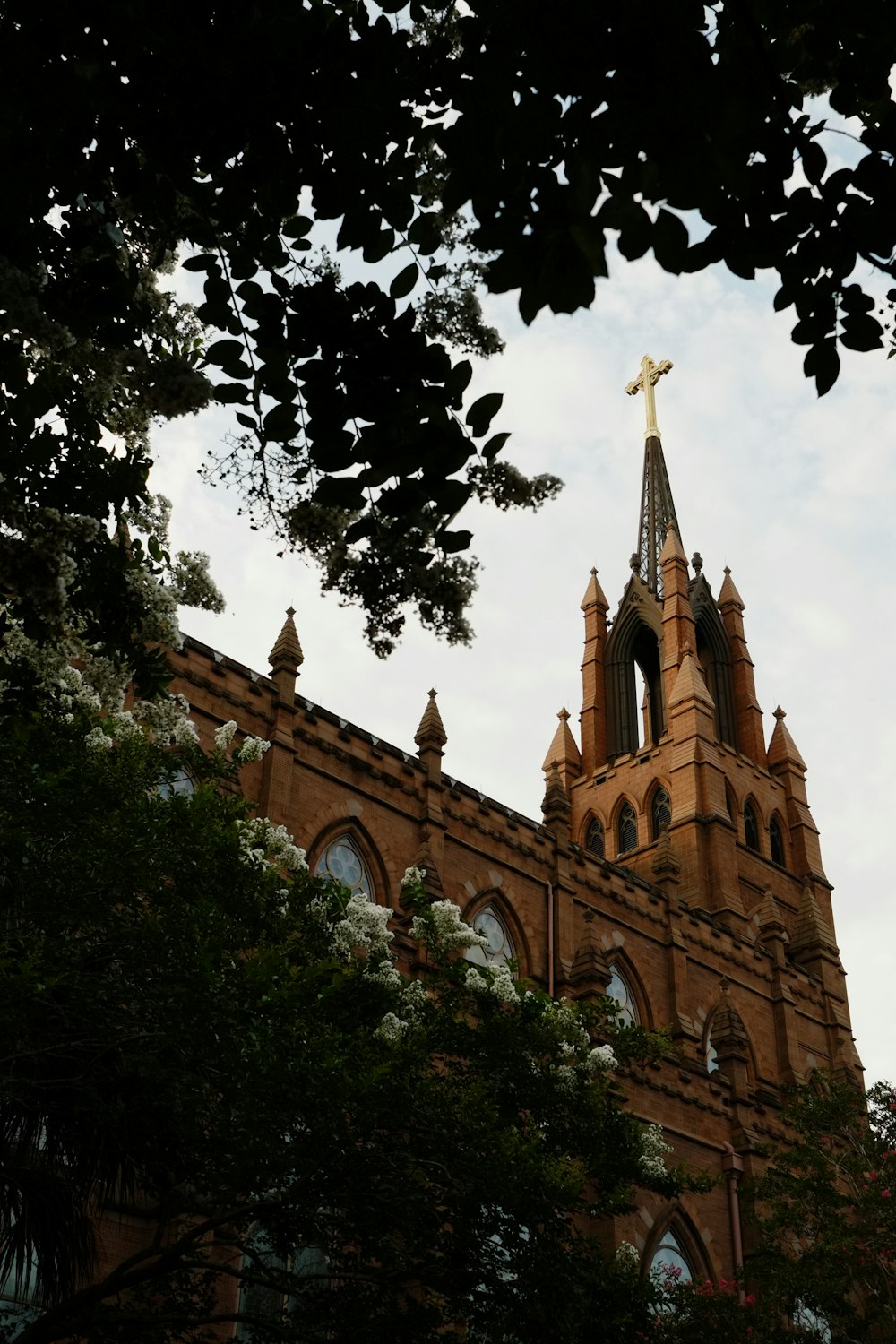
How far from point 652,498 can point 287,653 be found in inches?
1440

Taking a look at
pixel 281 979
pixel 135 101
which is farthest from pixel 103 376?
pixel 281 979

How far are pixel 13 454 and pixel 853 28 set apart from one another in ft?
12.8

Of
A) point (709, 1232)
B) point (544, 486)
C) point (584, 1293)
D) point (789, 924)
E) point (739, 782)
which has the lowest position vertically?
point (584, 1293)

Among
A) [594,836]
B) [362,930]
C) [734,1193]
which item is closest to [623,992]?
[734,1193]

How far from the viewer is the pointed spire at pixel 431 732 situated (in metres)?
31.3

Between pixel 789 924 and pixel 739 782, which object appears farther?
pixel 739 782

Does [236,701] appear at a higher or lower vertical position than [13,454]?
higher

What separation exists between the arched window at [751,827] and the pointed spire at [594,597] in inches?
437

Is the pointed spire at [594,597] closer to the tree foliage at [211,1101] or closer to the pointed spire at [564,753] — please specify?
the pointed spire at [564,753]

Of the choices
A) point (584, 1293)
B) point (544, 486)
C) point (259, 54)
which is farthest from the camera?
point (584, 1293)

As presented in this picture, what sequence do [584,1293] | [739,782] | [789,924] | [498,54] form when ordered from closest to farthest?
[498,54] → [584,1293] → [789,924] → [739,782]

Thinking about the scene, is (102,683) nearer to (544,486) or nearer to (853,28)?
(544,486)

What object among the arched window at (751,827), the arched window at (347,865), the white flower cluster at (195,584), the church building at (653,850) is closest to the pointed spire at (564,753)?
the church building at (653,850)

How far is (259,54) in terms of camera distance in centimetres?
516
